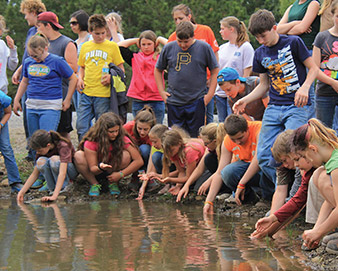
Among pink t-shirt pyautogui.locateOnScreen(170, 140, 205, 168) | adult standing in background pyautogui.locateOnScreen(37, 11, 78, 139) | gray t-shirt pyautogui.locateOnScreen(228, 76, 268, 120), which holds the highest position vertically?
adult standing in background pyautogui.locateOnScreen(37, 11, 78, 139)

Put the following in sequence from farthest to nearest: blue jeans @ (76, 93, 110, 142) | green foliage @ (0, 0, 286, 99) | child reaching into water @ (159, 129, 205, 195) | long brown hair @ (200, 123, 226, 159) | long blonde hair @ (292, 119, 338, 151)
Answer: green foliage @ (0, 0, 286, 99)
blue jeans @ (76, 93, 110, 142)
child reaching into water @ (159, 129, 205, 195)
long brown hair @ (200, 123, 226, 159)
long blonde hair @ (292, 119, 338, 151)

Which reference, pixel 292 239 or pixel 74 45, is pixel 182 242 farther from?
pixel 74 45

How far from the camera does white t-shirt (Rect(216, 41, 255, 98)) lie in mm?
8062

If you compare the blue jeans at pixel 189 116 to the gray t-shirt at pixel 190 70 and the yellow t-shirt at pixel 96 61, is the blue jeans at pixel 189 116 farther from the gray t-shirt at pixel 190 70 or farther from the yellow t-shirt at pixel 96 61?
the yellow t-shirt at pixel 96 61

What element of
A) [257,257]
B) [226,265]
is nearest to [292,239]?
[257,257]

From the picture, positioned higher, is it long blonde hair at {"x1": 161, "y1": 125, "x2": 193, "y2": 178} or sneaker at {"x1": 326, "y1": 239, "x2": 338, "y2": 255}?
long blonde hair at {"x1": 161, "y1": 125, "x2": 193, "y2": 178}

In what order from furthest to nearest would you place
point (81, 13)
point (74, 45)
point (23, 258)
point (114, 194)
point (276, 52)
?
point (81, 13) → point (74, 45) → point (114, 194) → point (276, 52) → point (23, 258)

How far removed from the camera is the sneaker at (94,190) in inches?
295

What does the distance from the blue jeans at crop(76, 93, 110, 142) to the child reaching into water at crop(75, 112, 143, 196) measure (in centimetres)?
74

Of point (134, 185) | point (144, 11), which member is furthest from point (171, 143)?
point (144, 11)

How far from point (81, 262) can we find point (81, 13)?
587 cm

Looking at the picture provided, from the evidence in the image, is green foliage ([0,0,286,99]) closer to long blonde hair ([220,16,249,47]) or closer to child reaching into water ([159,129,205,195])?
long blonde hair ([220,16,249,47])

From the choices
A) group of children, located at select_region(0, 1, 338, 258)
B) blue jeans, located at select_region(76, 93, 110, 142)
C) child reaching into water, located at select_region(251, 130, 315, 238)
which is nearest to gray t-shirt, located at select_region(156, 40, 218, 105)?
group of children, located at select_region(0, 1, 338, 258)

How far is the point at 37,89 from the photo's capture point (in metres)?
7.93
